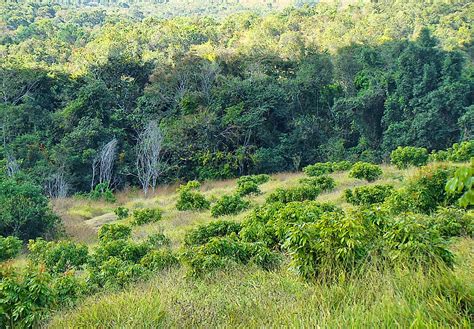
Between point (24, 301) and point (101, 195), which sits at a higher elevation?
point (24, 301)

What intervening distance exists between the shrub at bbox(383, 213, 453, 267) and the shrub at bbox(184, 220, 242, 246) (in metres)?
4.82

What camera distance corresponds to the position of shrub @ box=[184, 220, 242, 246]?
8.81m

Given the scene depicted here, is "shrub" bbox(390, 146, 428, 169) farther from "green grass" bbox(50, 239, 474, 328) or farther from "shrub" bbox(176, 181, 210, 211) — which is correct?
"green grass" bbox(50, 239, 474, 328)

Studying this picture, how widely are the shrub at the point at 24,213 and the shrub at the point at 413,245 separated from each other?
11910 millimetres

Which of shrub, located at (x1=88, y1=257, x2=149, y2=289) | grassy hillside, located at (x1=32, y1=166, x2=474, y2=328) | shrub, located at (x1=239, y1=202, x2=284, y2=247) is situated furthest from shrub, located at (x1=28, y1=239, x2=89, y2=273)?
grassy hillside, located at (x1=32, y1=166, x2=474, y2=328)

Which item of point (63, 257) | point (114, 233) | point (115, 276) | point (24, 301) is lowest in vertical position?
point (114, 233)

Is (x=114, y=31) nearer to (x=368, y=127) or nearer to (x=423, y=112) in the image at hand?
(x=368, y=127)

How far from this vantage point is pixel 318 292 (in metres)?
3.78

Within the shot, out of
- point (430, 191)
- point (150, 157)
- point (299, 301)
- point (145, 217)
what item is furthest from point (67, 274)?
point (150, 157)

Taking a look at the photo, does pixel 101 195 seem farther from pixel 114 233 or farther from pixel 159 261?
pixel 159 261

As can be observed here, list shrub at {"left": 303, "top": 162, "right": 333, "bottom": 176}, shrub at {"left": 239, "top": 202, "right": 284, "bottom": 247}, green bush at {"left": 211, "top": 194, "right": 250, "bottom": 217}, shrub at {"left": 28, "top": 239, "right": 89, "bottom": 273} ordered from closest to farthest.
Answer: shrub at {"left": 239, "top": 202, "right": 284, "bottom": 247}
shrub at {"left": 28, "top": 239, "right": 89, "bottom": 273}
green bush at {"left": 211, "top": 194, "right": 250, "bottom": 217}
shrub at {"left": 303, "top": 162, "right": 333, "bottom": 176}

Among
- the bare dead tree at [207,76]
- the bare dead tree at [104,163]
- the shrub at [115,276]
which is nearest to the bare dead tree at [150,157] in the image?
the bare dead tree at [104,163]

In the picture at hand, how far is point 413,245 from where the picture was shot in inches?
155

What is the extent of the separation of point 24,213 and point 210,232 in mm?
7244
